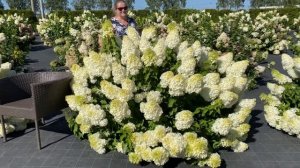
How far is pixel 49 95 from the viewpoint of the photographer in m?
4.08

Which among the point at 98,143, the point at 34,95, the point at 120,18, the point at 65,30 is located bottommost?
the point at 98,143

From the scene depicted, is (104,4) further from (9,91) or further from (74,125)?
(74,125)

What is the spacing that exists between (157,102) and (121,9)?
5.60 ft

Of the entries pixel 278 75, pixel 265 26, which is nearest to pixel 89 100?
pixel 278 75

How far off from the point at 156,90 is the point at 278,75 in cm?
175

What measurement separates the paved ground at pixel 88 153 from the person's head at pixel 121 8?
1.61 metres

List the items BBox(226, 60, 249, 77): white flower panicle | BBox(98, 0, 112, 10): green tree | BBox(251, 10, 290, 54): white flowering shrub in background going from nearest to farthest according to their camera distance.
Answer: BBox(226, 60, 249, 77): white flower panicle < BBox(251, 10, 290, 54): white flowering shrub in background < BBox(98, 0, 112, 10): green tree

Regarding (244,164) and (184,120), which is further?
(244,164)

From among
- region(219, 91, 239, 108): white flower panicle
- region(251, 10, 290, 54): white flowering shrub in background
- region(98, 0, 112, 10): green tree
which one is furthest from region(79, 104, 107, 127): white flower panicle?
region(98, 0, 112, 10): green tree

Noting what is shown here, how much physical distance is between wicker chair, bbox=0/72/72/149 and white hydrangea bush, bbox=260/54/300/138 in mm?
2459

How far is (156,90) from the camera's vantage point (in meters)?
3.81

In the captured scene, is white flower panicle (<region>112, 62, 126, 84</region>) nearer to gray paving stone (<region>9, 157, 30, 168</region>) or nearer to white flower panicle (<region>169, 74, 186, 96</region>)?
white flower panicle (<region>169, 74, 186, 96</region>)

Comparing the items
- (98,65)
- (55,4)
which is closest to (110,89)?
(98,65)

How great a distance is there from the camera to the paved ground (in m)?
3.78
